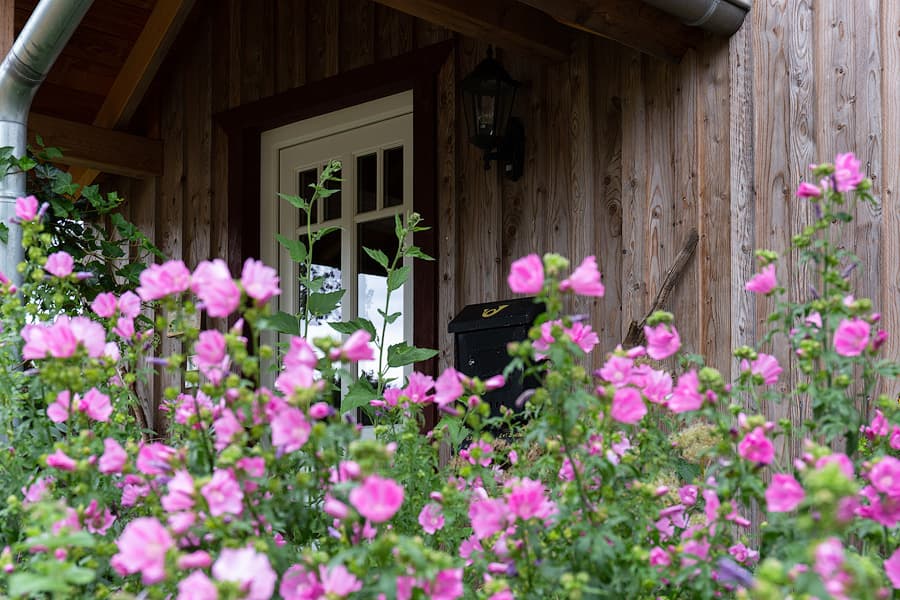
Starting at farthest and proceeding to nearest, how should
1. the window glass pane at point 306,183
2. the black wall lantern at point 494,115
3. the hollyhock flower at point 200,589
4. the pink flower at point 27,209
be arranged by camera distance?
the window glass pane at point 306,183
the black wall lantern at point 494,115
the pink flower at point 27,209
the hollyhock flower at point 200,589

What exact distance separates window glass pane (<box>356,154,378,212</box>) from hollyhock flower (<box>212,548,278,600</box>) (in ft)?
11.5

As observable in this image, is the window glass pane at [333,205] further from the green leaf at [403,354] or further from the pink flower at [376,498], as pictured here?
the pink flower at [376,498]

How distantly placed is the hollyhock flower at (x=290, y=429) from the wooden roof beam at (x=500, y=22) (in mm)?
2210

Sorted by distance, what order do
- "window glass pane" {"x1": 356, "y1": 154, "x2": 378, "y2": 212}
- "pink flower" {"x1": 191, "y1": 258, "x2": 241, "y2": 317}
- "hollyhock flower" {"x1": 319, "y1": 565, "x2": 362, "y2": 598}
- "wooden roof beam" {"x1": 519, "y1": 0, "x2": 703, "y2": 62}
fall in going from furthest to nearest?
"window glass pane" {"x1": 356, "y1": 154, "x2": 378, "y2": 212} → "wooden roof beam" {"x1": 519, "y1": 0, "x2": 703, "y2": 62} → "pink flower" {"x1": 191, "y1": 258, "x2": 241, "y2": 317} → "hollyhock flower" {"x1": 319, "y1": 565, "x2": 362, "y2": 598}

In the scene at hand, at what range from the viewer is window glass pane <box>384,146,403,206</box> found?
4293mm

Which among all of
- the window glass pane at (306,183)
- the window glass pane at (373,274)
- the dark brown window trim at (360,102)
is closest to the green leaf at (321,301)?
the dark brown window trim at (360,102)

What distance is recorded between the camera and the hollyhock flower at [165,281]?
1.16 m

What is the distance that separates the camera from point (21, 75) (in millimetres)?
2508

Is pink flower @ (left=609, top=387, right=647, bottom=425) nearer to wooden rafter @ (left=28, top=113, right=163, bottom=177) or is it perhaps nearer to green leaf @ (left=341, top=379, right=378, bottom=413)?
green leaf @ (left=341, top=379, right=378, bottom=413)

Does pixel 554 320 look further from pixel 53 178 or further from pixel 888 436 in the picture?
pixel 53 178

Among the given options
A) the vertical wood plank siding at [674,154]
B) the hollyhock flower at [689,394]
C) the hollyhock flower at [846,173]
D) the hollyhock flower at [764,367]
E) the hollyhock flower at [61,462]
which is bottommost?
the hollyhock flower at [61,462]

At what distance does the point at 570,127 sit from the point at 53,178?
172cm

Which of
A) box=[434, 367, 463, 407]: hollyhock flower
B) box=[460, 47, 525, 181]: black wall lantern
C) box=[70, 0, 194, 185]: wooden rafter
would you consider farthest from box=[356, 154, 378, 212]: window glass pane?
box=[434, 367, 463, 407]: hollyhock flower

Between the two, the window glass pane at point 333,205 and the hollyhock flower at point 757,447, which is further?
the window glass pane at point 333,205
